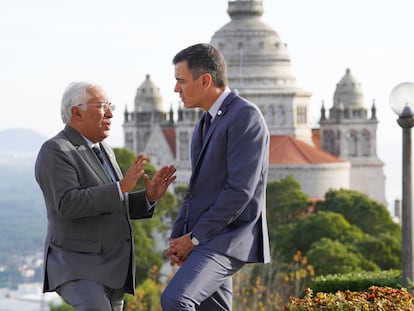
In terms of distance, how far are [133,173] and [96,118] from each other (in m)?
0.53

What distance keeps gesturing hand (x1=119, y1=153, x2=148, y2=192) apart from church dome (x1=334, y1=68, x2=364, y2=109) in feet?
400

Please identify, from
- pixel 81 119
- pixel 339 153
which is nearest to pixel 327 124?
pixel 339 153

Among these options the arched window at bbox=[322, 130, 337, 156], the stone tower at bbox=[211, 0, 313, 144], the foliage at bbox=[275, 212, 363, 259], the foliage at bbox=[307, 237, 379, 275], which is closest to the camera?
the foliage at bbox=[307, 237, 379, 275]

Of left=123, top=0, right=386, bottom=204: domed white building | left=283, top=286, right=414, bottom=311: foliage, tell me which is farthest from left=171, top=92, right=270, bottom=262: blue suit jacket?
left=123, top=0, right=386, bottom=204: domed white building

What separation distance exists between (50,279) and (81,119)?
3.56 feet

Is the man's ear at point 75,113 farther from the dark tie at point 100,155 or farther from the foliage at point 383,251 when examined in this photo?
the foliage at point 383,251

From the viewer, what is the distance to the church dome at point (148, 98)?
137 m

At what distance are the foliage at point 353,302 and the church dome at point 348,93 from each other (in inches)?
4799

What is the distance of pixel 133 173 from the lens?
1121 centimetres

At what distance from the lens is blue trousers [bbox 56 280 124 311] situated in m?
11.1

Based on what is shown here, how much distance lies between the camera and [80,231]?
1137 centimetres

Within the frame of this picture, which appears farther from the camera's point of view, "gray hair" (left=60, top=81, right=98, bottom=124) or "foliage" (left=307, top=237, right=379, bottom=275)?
"foliage" (left=307, top=237, right=379, bottom=275)

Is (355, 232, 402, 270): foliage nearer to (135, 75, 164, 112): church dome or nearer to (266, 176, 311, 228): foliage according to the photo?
(266, 176, 311, 228): foliage

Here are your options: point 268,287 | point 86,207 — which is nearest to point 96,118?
point 86,207
